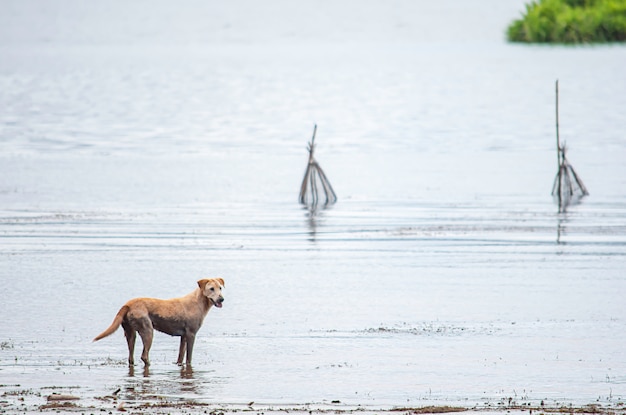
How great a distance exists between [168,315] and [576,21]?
137m

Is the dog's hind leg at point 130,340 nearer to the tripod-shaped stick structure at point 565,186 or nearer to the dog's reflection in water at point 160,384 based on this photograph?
the dog's reflection in water at point 160,384

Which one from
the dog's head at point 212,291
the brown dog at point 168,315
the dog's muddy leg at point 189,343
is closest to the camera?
the brown dog at point 168,315

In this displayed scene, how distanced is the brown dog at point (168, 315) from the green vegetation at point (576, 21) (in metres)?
130

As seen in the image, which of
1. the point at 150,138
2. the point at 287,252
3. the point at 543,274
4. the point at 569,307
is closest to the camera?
the point at 569,307

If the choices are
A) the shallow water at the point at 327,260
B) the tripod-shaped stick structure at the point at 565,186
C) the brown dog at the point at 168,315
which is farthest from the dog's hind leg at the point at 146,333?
the tripod-shaped stick structure at the point at 565,186

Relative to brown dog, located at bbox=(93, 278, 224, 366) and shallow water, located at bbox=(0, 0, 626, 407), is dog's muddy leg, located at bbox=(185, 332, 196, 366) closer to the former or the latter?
brown dog, located at bbox=(93, 278, 224, 366)

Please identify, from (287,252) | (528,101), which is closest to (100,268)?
(287,252)

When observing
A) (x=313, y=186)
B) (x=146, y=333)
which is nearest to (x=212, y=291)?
(x=146, y=333)

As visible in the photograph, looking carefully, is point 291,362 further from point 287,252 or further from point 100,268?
point 287,252

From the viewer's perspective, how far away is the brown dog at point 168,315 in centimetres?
1520

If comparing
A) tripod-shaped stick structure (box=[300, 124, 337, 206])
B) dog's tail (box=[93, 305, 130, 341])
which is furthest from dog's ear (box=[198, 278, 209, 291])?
tripod-shaped stick structure (box=[300, 124, 337, 206])

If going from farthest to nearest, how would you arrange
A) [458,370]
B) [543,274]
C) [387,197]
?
[387,197] < [543,274] < [458,370]

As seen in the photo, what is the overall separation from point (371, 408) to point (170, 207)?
75.9ft

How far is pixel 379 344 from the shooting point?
58.1 feet
